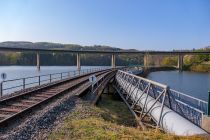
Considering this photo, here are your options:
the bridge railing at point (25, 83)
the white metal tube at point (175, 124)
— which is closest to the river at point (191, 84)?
the bridge railing at point (25, 83)

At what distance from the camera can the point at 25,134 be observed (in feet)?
38.0

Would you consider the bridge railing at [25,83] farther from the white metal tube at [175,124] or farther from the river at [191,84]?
the river at [191,84]

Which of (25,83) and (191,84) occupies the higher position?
(25,83)

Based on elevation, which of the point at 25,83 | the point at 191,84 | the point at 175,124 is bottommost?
the point at 191,84

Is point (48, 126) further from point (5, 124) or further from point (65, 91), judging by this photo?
point (65, 91)

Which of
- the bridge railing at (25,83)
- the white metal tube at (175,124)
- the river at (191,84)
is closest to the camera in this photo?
the white metal tube at (175,124)

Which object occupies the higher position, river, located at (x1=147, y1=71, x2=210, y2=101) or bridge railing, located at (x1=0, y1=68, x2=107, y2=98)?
bridge railing, located at (x1=0, y1=68, x2=107, y2=98)

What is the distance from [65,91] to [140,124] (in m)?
10.6

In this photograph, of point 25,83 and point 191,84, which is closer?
point 25,83

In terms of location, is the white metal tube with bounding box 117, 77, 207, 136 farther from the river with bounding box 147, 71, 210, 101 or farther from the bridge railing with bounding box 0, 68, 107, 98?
the river with bounding box 147, 71, 210, 101

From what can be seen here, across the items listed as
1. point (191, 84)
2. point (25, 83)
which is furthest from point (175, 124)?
point (191, 84)

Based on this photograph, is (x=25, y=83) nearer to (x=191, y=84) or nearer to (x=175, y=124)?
(x=191, y=84)

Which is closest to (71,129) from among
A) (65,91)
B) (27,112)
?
(27,112)

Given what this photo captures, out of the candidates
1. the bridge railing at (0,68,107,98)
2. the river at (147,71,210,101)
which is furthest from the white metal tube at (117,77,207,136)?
the river at (147,71,210,101)
